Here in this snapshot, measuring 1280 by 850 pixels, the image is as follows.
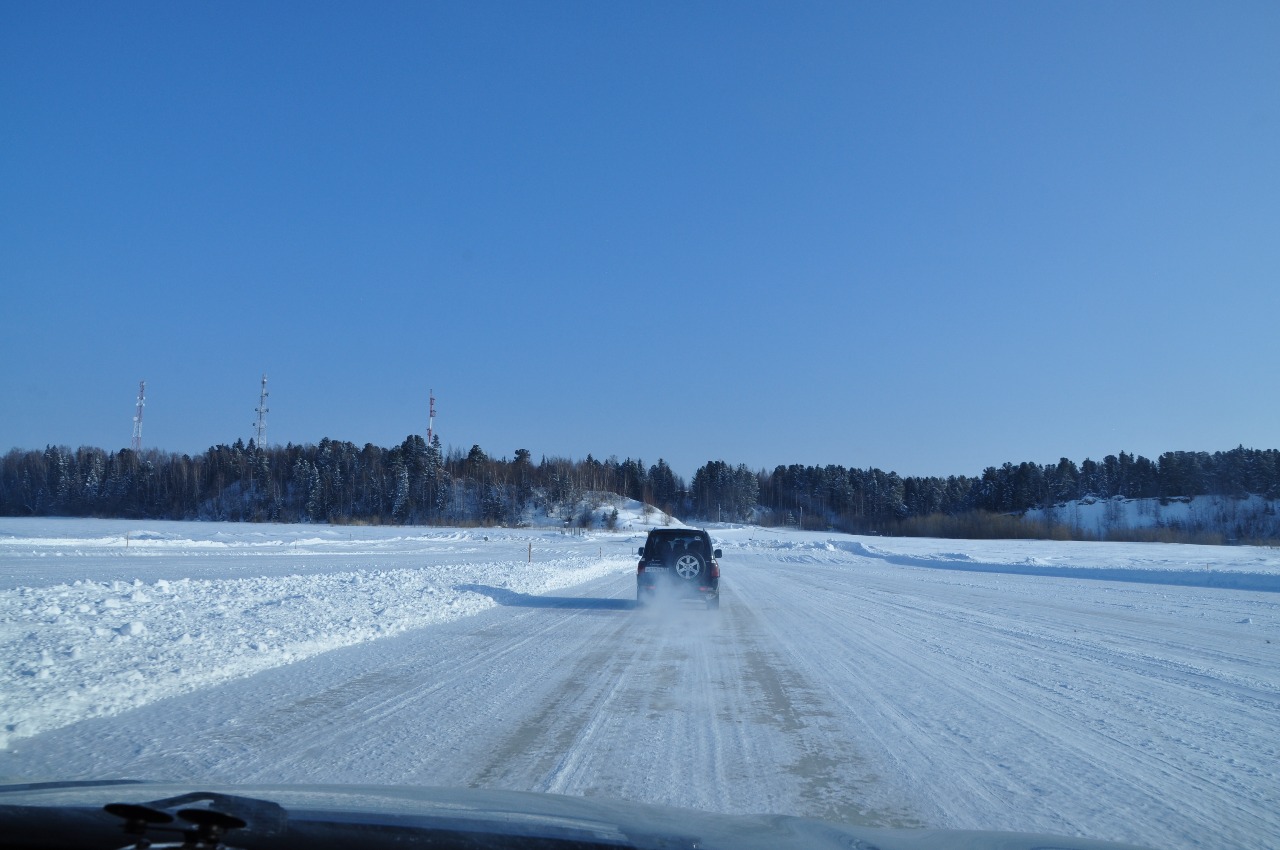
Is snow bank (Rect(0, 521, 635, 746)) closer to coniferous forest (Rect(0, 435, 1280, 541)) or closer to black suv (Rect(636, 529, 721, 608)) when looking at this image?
black suv (Rect(636, 529, 721, 608))

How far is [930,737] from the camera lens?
6.79m

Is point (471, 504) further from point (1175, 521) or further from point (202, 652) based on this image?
point (202, 652)

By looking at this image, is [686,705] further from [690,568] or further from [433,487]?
[433,487]

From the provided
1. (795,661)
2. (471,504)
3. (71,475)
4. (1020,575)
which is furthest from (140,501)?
(795,661)

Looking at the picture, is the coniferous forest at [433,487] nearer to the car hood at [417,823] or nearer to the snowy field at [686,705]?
the snowy field at [686,705]

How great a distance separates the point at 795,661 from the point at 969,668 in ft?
7.01

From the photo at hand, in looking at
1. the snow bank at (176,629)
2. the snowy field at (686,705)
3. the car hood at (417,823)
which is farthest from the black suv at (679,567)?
the car hood at (417,823)

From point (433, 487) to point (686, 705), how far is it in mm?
139155

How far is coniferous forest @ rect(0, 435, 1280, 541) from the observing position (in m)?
126

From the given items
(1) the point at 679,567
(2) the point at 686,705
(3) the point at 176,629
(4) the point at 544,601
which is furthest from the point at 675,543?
(2) the point at 686,705

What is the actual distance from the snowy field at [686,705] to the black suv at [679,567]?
0.55 m

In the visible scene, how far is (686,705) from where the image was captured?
26.5 feet

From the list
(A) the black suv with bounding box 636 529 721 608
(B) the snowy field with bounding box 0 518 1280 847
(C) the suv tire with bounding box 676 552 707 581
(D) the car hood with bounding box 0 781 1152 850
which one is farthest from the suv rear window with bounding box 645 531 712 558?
(D) the car hood with bounding box 0 781 1152 850

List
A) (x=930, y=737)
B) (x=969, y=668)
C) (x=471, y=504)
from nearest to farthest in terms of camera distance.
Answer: (x=930, y=737), (x=969, y=668), (x=471, y=504)
